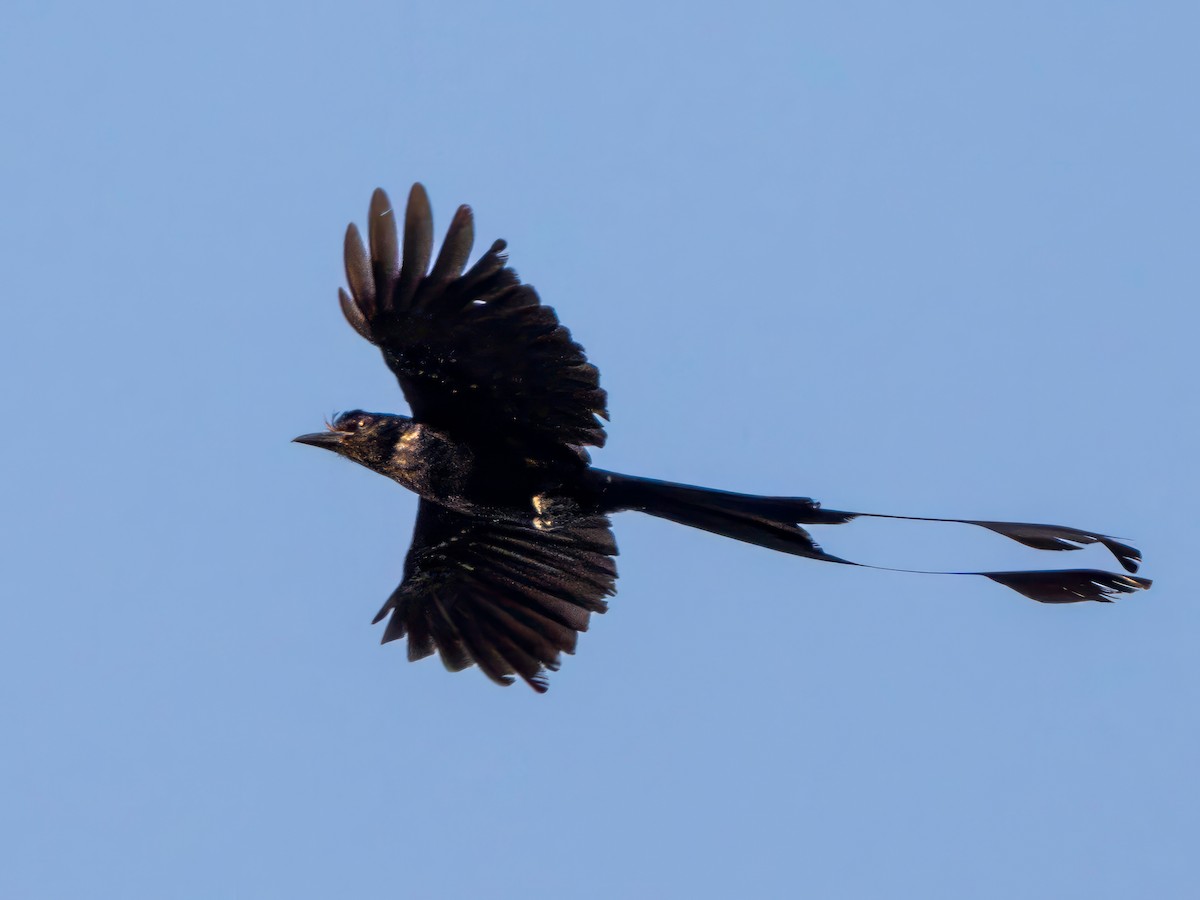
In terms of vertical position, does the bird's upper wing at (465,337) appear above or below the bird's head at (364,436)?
above

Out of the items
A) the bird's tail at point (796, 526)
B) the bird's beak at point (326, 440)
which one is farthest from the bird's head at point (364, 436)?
the bird's tail at point (796, 526)

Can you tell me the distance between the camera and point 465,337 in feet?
25.6

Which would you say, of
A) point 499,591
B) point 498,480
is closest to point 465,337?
point 498,480

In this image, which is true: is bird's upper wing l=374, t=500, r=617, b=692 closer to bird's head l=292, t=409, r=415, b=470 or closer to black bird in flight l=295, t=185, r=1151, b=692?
black bird in flight l=295, t=185, r=1151, b=692

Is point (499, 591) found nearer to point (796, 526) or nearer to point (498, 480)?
point (498, 480)

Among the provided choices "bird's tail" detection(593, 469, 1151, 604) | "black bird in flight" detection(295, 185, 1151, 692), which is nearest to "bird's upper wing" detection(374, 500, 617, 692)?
"black bird in flight" detection(295, 185, 1151, 692)

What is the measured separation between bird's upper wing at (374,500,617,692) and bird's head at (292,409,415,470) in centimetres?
64

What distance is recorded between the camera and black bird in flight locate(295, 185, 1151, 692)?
7.48 metres

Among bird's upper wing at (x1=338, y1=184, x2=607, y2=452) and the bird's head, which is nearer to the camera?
bird's upper wing at (x1=338, y1=184, x2=607, y2=452)

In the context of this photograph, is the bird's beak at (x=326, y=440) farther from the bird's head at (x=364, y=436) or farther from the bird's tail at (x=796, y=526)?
the bird's tail at (x=796, y=526)

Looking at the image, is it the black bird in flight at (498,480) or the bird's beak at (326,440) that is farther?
the bird's beak at (326,440)

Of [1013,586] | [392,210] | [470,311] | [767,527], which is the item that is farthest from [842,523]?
[392,210]

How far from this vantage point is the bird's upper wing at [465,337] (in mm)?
7484

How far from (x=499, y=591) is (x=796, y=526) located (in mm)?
2174
